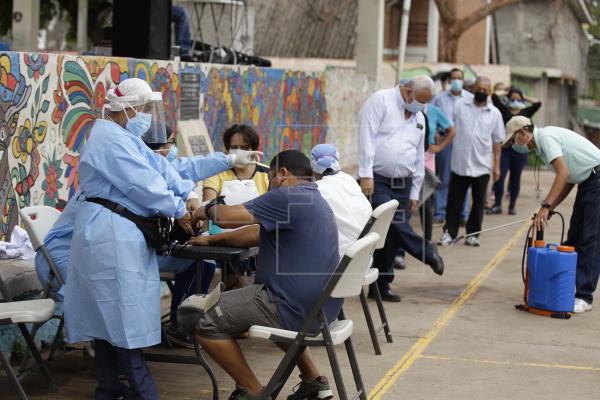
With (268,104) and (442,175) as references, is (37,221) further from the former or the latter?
(442,175)

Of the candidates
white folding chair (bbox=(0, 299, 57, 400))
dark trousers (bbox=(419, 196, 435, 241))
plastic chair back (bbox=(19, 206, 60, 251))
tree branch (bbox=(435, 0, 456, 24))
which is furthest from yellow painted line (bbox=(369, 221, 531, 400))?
tree branch (bbox=(435, 0, 456, 24))

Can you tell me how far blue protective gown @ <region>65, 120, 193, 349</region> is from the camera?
584 centimetres

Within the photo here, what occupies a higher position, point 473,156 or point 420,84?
point 420,84

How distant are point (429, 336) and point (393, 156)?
73.7 inches

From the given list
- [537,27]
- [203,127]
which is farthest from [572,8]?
[203,127]

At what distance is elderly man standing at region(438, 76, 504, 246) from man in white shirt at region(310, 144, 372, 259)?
5.57 metres

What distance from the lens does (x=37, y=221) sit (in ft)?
22.3

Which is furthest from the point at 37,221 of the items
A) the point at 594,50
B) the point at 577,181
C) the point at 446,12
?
the point at 594,50

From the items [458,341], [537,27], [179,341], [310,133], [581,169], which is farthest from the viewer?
[537,27]

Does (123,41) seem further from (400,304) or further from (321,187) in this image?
(321,187)

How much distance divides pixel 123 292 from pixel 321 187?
1.56 metres

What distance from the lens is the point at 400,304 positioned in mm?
9438

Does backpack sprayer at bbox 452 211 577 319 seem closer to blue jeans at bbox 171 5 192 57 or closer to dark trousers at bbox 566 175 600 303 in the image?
dark trousers at bbox 566 175 600 303

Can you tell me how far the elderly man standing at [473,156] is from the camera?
12445 millimetres
